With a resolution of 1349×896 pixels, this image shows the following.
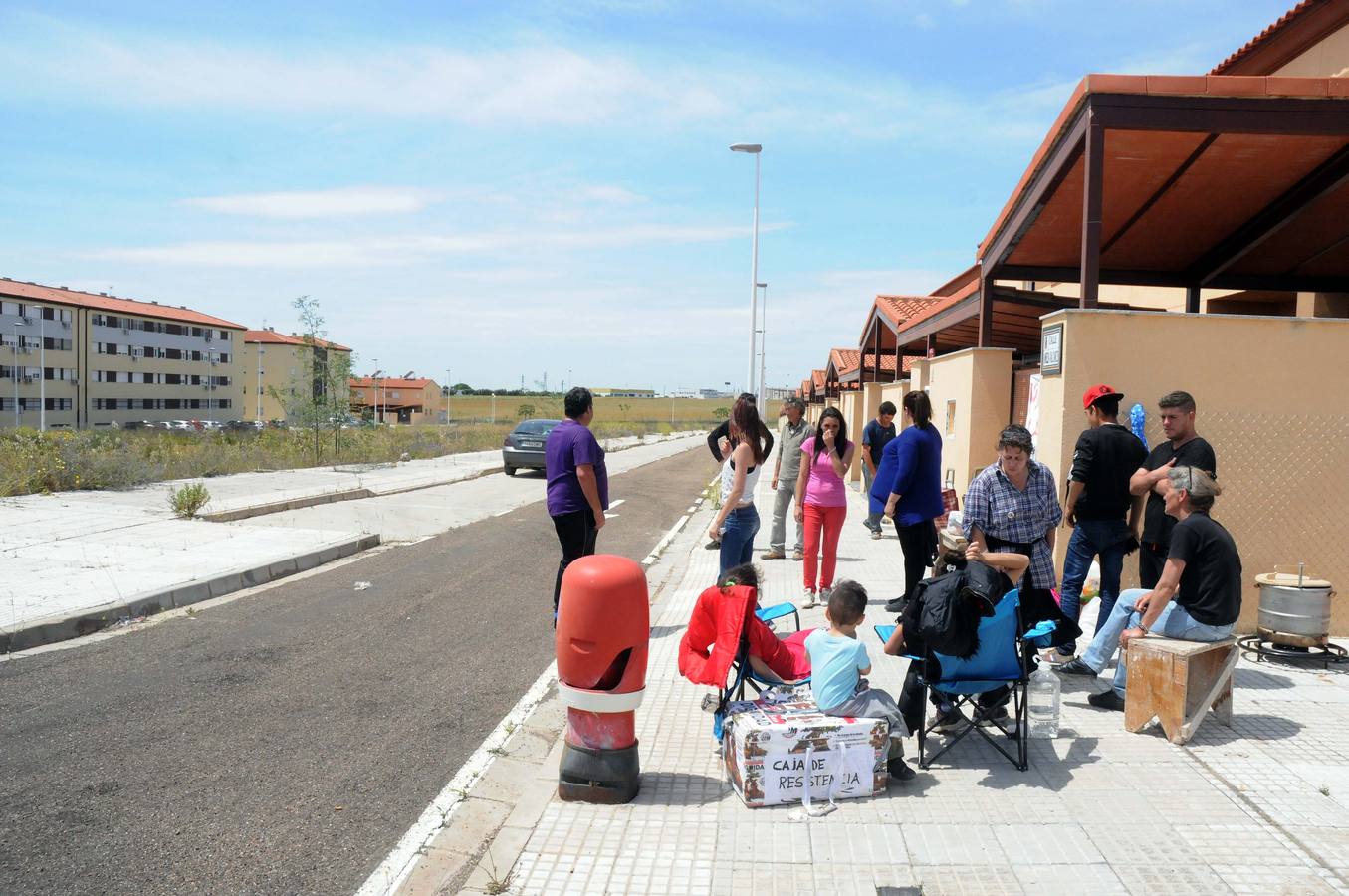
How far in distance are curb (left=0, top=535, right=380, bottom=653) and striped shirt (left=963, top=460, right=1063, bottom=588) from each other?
661cm

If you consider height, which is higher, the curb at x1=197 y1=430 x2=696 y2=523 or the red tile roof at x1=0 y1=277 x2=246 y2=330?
the red tile roof at x1=0 y1=277 x2=246 y2=330

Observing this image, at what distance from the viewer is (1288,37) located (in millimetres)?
11578

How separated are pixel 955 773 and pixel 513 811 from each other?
207 centimetres

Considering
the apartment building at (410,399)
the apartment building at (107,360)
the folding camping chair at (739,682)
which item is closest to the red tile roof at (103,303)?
the apartment building at (107,360)

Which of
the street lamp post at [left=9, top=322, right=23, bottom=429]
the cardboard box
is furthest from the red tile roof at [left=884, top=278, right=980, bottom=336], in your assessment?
the street lamp post at [left=9, top=322, right=23, bottom=429]

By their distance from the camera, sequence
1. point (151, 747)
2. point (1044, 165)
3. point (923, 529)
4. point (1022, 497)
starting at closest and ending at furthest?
1. point (151, 747)
2. point (1022, 497)
3. point (923, 529)
4. point (1044, 165)

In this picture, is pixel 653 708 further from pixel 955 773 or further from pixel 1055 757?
pixel 1055 757

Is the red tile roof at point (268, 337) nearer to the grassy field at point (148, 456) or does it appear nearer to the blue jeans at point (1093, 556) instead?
the grassy field at point (148, 456)

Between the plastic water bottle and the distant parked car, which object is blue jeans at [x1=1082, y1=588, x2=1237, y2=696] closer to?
the plastic water bottle

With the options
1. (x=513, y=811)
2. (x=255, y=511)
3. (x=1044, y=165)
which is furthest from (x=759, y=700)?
(x=255, y=511)

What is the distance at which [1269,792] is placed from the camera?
4.23 metres

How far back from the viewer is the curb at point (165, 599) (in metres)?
6.91

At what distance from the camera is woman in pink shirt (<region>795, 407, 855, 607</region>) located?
8008 mm

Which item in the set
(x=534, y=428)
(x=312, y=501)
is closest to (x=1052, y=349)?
(x=312, y=501)
